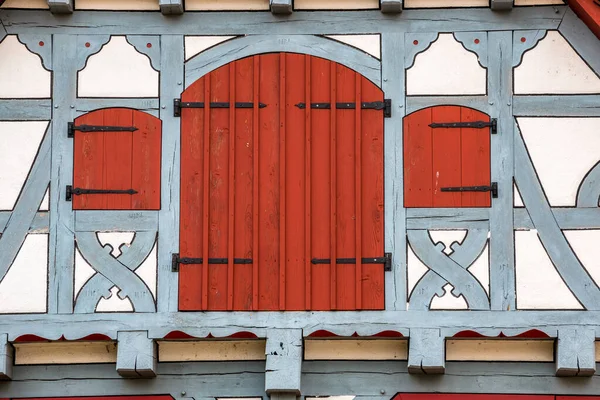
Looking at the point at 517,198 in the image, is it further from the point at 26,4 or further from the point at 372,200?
the point at 26,4

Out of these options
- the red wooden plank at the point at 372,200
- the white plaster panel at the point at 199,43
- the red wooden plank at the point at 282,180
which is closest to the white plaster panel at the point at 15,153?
the white plaster panel at the point at 199,43

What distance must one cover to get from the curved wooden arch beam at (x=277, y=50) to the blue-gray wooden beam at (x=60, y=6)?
1095 mm

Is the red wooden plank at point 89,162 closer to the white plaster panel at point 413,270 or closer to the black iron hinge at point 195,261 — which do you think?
the black iron hinge at point 195,261

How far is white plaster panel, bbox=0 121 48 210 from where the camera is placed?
46.4 feet

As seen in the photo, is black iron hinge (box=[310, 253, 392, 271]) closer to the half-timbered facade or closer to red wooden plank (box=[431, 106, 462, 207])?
the half-timbered facade

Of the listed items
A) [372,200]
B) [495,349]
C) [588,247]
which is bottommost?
[495,349]

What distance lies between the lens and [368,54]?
14352 millimetres

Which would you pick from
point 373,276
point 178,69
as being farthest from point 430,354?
point 178,69

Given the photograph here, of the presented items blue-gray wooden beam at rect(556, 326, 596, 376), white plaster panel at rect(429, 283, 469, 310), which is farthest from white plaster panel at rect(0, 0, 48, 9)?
blue-gray wooden beam at rect(556, 326, 596, 376)

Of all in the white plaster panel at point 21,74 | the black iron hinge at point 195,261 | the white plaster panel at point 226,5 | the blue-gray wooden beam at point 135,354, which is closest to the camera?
the blue-gray wooden beam at point 135,354

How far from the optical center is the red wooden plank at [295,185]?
45.6ft

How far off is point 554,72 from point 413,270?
2.01m

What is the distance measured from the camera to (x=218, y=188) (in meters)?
Result: 14.1

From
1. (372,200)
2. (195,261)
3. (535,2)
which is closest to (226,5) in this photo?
(372,200)
